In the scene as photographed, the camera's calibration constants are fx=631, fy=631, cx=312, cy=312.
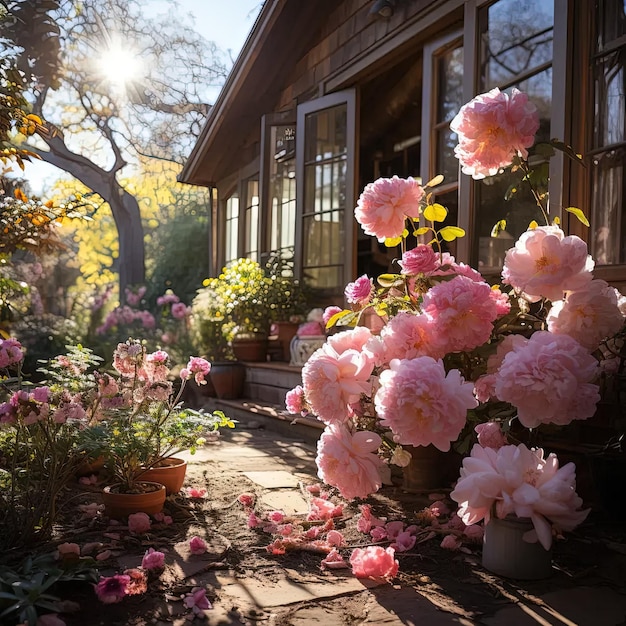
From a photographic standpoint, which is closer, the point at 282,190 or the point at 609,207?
the point at 609,207

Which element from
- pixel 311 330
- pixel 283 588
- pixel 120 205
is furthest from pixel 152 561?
pixel 120 205

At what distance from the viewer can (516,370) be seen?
1.73 meters

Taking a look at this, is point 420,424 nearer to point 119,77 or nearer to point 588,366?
point 588,366

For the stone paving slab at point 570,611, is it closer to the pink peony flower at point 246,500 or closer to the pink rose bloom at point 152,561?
the pink rose bloom at point 152,561

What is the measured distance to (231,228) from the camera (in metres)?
9.22

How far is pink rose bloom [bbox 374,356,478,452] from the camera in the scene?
1762mm

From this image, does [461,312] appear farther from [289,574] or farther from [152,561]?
[152,561]

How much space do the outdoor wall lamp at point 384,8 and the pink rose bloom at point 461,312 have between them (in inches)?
124

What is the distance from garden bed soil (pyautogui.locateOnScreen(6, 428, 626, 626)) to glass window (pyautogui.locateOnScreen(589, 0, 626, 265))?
1.20 meters

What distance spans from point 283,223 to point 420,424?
5144 mm

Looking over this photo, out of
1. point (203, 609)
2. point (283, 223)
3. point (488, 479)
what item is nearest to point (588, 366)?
point (488, 479)

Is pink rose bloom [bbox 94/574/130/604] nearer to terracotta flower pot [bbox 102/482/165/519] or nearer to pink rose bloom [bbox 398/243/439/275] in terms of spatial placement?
terracotta flower pot [bbox 102/482/165/519]

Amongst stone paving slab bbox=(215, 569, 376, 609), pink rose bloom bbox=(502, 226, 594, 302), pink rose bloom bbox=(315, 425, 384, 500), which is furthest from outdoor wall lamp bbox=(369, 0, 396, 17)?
stone paving slab bbox=(215, 569, 376, 609)

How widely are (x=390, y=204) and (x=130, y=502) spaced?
1480mm
